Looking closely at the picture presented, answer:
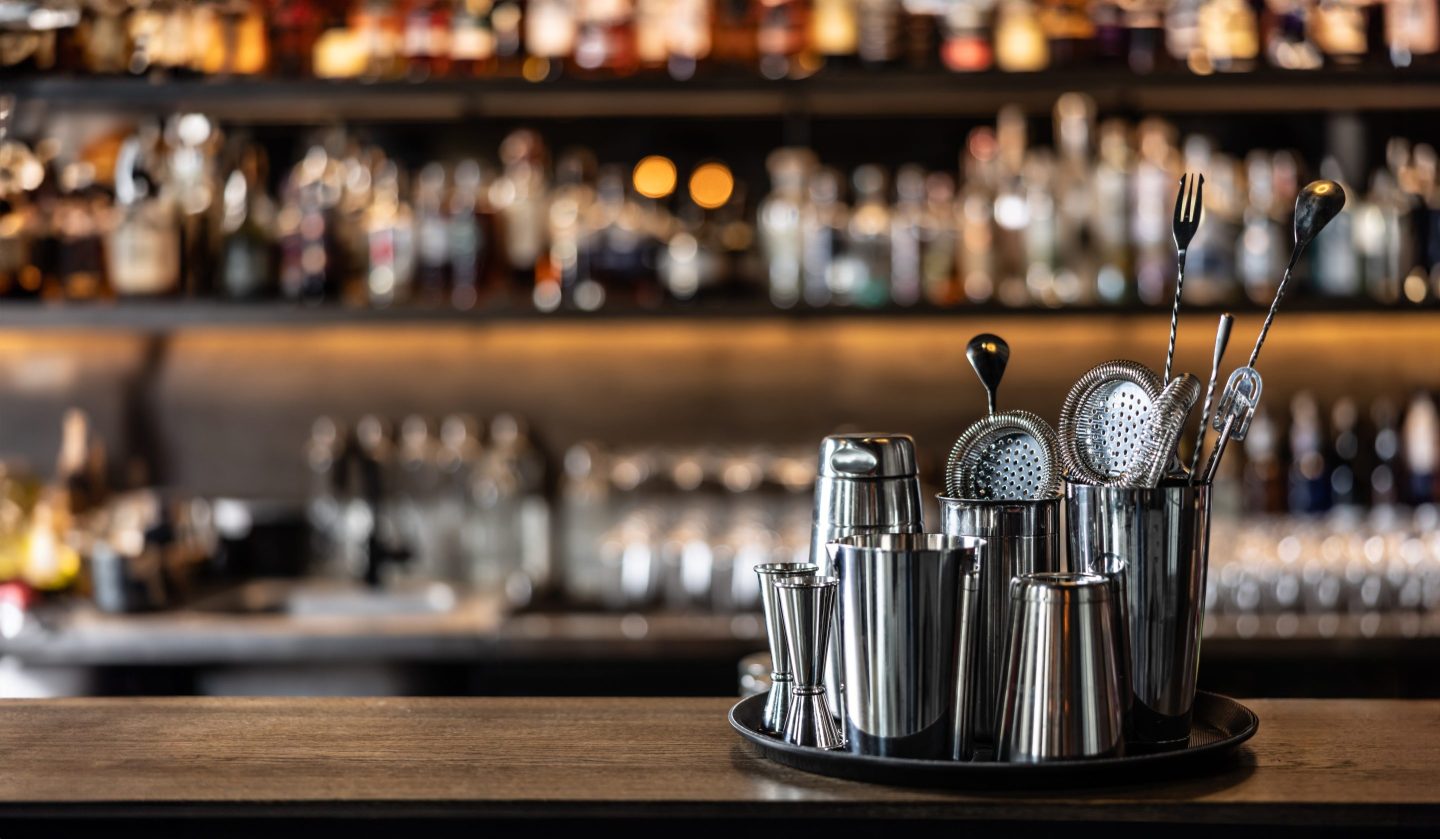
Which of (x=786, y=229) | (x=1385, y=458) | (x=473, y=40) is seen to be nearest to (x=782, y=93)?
(x=786, y=229)

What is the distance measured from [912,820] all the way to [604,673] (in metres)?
1.60

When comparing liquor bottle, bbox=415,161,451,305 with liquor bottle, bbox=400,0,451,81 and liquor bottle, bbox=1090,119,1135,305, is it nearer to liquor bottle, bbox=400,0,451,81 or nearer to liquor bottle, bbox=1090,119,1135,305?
liquor bottle, bbox=400,0,451,81

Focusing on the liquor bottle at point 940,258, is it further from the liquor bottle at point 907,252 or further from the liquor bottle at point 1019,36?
the liquor bottle at point 1019,36

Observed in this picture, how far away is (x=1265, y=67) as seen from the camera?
263 cm

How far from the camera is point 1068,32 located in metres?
2.73

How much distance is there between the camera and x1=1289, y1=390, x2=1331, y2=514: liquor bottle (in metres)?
2.83

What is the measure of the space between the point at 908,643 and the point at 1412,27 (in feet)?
7.18

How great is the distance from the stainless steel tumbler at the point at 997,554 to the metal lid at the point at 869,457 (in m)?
0.04

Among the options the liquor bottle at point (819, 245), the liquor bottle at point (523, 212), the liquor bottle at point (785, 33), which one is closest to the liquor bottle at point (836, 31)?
the liquor bottle at point (785, 33)

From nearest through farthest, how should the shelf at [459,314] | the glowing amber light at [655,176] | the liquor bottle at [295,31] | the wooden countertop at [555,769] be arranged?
the wooden countertop at [555,769], the shelf at [459,314], the liquor bottle at [295,31], the glowing amber light at [655,176]

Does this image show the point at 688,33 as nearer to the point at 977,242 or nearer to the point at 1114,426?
the point at 977,242

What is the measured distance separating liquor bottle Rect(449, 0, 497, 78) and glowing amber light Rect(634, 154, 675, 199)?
42cm

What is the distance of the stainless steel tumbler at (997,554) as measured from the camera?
1063 millimetres

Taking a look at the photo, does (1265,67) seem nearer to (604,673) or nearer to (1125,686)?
(604,673)
